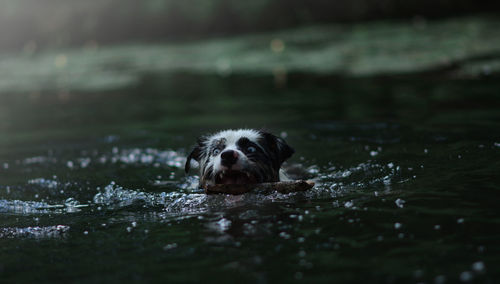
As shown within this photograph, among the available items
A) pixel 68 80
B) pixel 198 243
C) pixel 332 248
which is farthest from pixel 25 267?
pixel 68 80

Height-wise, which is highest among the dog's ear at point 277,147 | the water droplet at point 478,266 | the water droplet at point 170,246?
the dog's ear at point 277,147

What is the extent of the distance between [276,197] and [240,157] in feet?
1.85

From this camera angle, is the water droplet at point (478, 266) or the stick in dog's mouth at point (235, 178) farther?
the stick in dog's mouth at point (235, 178)

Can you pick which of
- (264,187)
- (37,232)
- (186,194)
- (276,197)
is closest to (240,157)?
(264,187)

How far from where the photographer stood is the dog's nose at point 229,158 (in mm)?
6488

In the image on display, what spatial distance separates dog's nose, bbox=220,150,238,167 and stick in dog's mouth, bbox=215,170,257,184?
0.17 m

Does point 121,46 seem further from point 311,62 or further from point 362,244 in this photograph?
point 362,244

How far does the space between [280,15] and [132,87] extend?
11.6 meters

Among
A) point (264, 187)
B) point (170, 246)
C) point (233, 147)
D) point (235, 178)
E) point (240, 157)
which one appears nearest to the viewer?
point (170, 246)

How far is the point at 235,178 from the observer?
22.2 ft

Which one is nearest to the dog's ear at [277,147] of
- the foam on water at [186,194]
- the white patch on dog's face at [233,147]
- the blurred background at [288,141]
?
the white patch on dog's face at [233,147]

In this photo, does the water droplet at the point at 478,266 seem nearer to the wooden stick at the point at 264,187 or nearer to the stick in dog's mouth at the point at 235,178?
the wooden stick at the point at 264,187

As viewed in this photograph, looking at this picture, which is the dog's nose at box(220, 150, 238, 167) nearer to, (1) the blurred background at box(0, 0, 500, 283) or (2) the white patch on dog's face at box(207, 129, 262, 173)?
(2) the white patch on dog's face at box(207, 129, 262, 173)

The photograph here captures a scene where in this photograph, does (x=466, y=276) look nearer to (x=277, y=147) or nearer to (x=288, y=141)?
(x=277, y=147)
